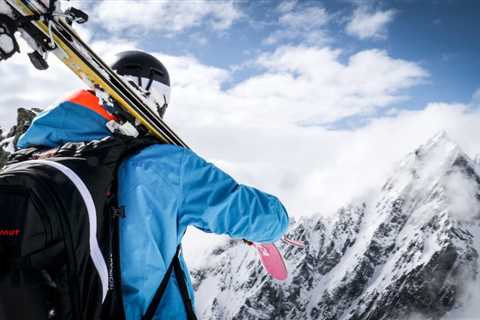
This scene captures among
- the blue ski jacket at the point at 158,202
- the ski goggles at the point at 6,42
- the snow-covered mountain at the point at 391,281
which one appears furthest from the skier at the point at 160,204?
the snow-covered mountain at the point at 391,281

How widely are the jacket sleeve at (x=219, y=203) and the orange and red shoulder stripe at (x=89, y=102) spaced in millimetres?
660

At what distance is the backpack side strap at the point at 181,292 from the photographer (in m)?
2.32

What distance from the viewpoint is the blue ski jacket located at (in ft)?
7.45

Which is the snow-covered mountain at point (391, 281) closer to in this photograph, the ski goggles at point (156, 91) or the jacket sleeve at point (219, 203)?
the ski goggles at point (156, 91)

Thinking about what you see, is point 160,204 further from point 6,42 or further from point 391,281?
point 391,281

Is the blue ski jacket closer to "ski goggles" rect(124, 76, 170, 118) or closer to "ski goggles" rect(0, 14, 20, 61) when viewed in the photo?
"ski goggles" rect(0, 14, 20, 61)

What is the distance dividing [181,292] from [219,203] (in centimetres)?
62

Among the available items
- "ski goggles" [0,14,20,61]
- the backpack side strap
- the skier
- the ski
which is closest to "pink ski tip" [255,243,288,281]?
the skier

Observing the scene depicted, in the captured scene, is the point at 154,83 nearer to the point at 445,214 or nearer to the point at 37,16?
the point at 37,16

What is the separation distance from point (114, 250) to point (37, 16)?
1.43 meters

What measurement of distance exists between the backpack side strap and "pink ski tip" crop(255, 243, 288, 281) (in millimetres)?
2274

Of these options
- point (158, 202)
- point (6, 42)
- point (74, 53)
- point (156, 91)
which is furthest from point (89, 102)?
point (156, 91)

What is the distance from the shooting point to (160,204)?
2314 mm

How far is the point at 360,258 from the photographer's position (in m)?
193
